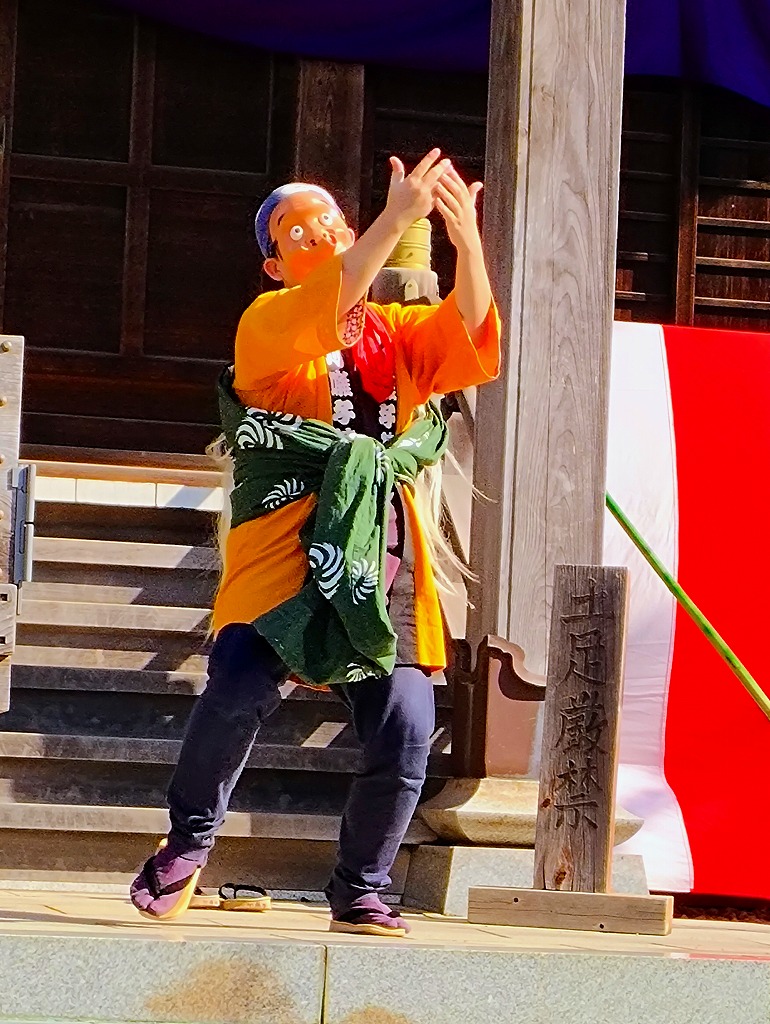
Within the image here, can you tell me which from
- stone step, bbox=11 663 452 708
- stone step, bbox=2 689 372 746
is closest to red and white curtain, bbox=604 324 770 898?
stone step, bbox=2 689 372 746

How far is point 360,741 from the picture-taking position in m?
3.77

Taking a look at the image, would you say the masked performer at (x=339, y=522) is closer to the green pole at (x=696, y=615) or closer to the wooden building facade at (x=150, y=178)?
the green pole at (x=696, y=615)

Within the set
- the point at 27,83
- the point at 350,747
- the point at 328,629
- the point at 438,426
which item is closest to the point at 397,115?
the point at 27,83

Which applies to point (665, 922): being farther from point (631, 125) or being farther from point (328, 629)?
point (631, 125)

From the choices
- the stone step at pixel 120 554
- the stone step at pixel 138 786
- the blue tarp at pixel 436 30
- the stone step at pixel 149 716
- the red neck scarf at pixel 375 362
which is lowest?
the stone step at pixel 138 786

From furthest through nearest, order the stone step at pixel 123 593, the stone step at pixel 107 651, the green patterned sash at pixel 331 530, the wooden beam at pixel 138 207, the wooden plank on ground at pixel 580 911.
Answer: the wooden beam at pixel 138 207
the stone step at pixel 123 593
the stone step at pixel 107 651
the wooden plank on ground at pixel 580 911
the green patterned sash at pixel 331 530

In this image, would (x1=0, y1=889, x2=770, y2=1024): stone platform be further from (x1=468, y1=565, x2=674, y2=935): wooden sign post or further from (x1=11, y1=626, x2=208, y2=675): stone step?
(x1=11, y1=626, x2=208, y2=675): stone step

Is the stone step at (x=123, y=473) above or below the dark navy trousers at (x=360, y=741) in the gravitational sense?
above

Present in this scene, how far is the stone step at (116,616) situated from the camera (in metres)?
5.54

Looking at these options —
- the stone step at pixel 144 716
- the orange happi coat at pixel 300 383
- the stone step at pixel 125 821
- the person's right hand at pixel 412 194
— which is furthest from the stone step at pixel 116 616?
the person's right hand at pixel 412 194

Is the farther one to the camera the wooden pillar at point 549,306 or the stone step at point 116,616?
the stone step at point 116,616

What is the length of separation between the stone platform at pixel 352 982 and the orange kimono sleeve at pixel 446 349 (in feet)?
4.13

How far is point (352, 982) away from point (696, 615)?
2.50 meters

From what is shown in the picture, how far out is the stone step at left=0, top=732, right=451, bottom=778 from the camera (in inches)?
199
